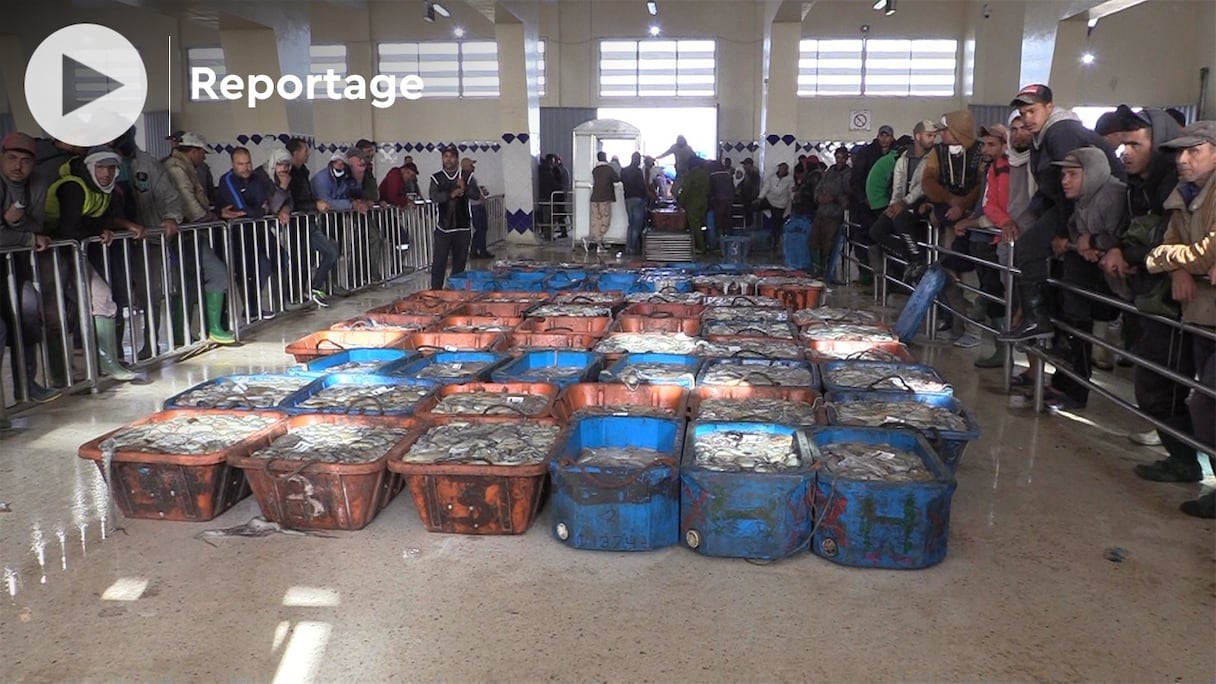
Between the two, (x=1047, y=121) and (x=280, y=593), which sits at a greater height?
(x=1047, y=121)

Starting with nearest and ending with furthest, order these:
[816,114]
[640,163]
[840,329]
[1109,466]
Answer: [1109,466], [840,329], [640,163], [816,114]

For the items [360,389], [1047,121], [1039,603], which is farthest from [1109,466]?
[360,389]

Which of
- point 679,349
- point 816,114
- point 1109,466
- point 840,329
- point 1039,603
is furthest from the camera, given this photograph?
point 816,114

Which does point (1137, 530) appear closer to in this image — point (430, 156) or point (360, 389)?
point (360, 389)

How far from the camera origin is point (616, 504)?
11.0 feet

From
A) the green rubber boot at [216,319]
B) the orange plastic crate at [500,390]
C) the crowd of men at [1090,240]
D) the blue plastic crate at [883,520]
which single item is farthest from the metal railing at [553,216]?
the blue plastic crate at [883,520]

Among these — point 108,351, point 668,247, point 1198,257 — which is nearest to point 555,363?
point 108,351

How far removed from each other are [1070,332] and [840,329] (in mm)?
1389

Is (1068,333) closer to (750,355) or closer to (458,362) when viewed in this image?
(750,355)

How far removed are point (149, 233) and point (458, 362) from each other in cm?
248

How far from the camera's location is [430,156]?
744 inches

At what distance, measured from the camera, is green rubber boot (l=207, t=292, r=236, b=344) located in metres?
7.13

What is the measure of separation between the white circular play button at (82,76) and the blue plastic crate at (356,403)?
11.2m

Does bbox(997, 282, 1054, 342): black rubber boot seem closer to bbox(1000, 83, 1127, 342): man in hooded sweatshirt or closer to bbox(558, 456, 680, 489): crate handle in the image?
bbox(1000, 83, 1127, 342): man in hooded sweatshirt
